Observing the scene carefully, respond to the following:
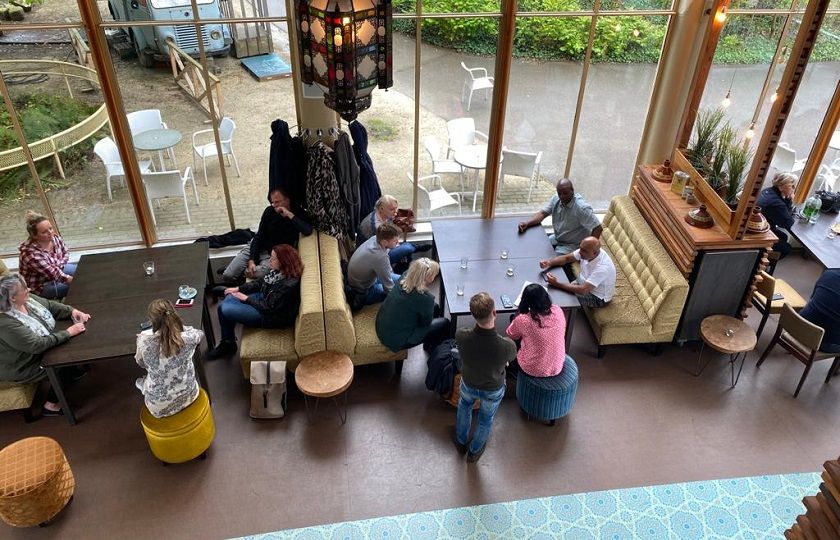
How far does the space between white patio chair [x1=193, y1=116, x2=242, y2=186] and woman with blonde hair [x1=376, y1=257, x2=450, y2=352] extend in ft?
8.31

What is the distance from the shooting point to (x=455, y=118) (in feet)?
23.4

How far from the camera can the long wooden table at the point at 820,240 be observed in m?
6.25

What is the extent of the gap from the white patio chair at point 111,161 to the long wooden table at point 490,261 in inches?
Result: 120

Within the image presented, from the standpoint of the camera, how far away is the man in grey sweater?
5754 millimetres

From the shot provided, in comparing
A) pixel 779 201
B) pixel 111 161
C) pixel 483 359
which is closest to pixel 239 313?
pixel 111 161

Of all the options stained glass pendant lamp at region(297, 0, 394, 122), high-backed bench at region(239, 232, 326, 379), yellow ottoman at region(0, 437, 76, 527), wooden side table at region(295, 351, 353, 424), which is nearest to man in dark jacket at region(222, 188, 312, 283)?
high-backed bench at region(239, 232, 326, 379)

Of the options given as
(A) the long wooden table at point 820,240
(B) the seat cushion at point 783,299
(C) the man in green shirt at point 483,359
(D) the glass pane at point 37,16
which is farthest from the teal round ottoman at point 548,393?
(D) the glass pane at point 37,16

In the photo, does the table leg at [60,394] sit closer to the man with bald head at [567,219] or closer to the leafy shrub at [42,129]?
the leafy shrub at [42,129]

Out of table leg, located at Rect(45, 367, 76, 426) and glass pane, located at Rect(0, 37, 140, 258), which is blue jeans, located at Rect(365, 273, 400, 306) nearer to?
table leg, located at Rect(45, 367, 76, 426)

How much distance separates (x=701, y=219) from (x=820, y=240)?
1623 millimetres

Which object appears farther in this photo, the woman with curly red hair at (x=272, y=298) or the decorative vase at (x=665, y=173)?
the decorative vase at (x=665, y=173)

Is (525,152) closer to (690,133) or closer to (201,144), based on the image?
(690,133)

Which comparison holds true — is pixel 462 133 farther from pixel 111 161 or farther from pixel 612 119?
pixel 111 161

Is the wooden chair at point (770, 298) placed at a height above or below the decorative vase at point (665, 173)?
below
